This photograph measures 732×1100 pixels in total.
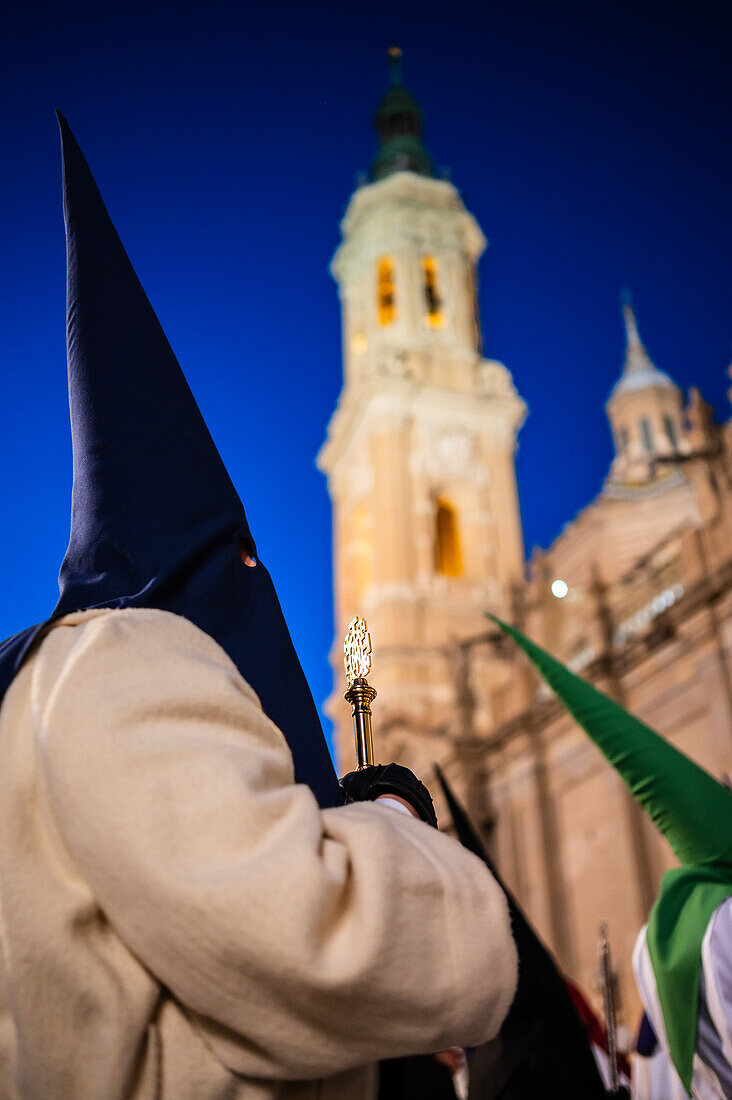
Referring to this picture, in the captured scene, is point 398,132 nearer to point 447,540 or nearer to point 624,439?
point 624,439

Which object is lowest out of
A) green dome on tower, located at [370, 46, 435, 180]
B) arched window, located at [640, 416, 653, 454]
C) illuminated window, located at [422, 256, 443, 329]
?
arched window, located at [640, 416, 653, 454]

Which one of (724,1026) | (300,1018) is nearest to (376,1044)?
(300,1018)

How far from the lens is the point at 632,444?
3778cm

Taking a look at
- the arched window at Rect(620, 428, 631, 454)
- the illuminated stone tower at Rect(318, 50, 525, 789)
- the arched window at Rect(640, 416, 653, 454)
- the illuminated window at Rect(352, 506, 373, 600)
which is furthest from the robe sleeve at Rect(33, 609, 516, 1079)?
the arched window at Rect(620, 428, 631, 454)

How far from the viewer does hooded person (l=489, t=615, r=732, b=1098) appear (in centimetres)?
340

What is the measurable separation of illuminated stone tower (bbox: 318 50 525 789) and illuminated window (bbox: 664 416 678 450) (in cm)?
731

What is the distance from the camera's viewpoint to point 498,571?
3158cm

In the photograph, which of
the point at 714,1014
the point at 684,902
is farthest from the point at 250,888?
the point at 684,902

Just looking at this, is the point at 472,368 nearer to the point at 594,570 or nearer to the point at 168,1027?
the point at 594,570

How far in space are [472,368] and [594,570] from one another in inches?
619

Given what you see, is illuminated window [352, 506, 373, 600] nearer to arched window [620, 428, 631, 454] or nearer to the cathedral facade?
the cathedral facade

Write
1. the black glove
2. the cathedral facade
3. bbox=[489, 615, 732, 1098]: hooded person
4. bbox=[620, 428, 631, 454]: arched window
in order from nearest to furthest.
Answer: the black glove, bbox=[489, 615, 732, 1098]: hooded person, the cathedral facade, bbox=[620, 428, 631, 454]: arched window

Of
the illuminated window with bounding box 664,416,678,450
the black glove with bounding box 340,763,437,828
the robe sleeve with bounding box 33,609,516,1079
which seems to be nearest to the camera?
the robe sleeve with bounding box 33,609,516,1079

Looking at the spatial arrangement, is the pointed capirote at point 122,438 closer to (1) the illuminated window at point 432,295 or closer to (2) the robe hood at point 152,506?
(2) the robe hood at point 152,506
